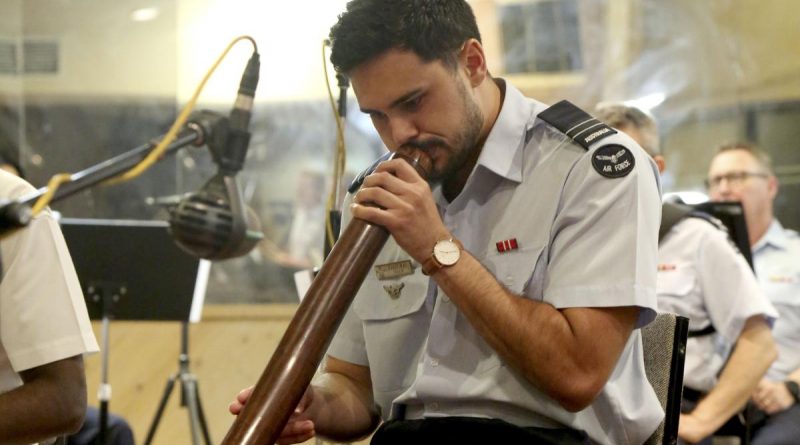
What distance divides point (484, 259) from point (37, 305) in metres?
0.74

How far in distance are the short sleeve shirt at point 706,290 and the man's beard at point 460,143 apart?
1.31 meters

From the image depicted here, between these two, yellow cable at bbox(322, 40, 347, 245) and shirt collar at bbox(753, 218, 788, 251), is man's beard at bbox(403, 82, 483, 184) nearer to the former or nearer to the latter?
yellow cable at bbox(322, 40, 347, 245)

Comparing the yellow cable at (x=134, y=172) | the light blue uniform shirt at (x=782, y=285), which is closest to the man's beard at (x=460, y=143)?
the yellow cable at (x=134, y=172)

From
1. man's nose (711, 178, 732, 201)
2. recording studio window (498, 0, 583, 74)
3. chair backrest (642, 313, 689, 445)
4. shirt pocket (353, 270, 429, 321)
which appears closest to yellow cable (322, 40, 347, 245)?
shirt pocket (353, 270, 429, 321)

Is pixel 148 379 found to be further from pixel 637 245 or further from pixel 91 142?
pixel 637 245

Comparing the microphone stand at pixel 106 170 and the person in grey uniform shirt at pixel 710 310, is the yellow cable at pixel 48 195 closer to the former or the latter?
the microphone stand at pixel 106 170

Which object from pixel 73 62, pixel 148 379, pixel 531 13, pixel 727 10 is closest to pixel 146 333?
pixel 148 379

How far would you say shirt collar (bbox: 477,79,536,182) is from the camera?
158 cm

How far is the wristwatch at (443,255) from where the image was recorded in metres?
1.41

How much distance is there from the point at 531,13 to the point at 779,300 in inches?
70.2

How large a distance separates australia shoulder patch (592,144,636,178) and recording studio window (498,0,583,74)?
3.04 metres

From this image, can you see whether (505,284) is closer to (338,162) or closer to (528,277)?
(528,277)

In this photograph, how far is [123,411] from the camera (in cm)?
428

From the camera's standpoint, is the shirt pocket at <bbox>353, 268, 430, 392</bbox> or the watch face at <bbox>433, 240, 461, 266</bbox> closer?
the watch face at <bbox>433, 240, 461, 266</bbox>
